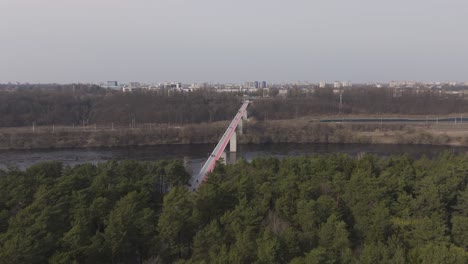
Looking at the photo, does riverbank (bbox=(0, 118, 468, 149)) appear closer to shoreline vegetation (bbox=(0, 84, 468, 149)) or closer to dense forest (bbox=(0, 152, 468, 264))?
shoreline vegetation (bbox=(0, 84, 468, 149))

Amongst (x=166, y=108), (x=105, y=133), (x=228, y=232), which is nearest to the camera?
(x=228, y=232)

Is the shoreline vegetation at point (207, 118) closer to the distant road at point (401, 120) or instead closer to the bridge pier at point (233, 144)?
the distant road at point (401, 120)

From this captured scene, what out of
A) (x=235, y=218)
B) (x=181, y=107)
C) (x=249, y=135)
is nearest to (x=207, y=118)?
(x=181, y=107)

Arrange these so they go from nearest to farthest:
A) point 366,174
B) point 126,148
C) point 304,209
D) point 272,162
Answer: point 304,209
point 366,174
point 272,162
point 126,148

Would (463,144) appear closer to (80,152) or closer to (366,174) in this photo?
(366,174)

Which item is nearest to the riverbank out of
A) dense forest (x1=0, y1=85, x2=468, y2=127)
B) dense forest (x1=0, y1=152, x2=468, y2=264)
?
dense forest (x1=0, y1=85, x2=468, y2=127)

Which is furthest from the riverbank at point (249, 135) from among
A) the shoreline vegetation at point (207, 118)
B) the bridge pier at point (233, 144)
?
the bridge pier at point (233, 144)

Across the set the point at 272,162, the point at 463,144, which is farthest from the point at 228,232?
the point at 463,144
